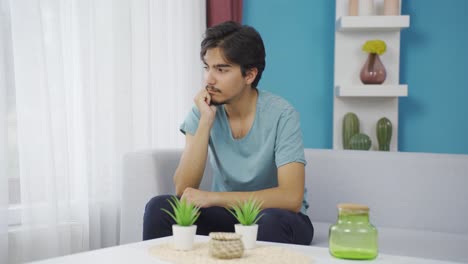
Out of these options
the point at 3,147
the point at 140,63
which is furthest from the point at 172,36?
the point at 3,147

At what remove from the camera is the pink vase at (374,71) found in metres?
3.37

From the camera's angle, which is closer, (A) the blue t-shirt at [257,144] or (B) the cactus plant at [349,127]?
(A) the blue t-shirt at [257,144]

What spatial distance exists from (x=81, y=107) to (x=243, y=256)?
1.38m

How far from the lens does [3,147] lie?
2.12 metres

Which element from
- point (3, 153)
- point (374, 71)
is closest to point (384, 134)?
point (374, 71)

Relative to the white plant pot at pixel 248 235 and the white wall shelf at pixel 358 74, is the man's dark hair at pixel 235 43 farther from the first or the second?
the white wall shelf at pixel 358 74

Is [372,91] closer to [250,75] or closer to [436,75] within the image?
[436,75]

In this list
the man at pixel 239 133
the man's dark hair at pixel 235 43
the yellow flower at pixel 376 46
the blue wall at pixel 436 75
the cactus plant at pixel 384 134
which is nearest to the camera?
the man at pixel 239 133

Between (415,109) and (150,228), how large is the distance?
227 centimetres

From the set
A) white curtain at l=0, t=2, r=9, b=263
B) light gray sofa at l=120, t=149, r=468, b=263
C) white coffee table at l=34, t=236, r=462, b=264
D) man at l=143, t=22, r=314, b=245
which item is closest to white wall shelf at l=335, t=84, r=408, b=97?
light gray sofa at l=120, t=149, r=468, b=263

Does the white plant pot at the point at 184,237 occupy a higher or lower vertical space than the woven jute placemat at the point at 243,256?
higher

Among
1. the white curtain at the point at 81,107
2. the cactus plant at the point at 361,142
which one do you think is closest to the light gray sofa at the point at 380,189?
the white curtain at the point at 81,107

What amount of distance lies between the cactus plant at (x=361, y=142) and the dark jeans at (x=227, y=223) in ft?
4.63

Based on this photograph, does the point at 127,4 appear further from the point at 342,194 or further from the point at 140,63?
the point at 342,194
